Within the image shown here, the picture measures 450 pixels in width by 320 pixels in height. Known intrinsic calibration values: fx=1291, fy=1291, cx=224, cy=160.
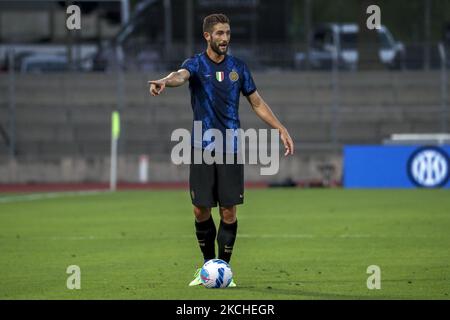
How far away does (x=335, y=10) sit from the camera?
60.8 m

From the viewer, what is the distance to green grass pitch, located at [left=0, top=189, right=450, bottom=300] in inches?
451

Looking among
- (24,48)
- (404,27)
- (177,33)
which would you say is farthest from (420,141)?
(404,27)

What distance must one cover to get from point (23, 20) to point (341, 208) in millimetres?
22591

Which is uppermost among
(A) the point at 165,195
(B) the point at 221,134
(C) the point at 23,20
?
(C) the point at 23,20

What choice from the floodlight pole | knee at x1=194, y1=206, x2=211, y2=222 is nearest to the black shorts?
knee at x1=194, y1=206, x2=211, y2=222

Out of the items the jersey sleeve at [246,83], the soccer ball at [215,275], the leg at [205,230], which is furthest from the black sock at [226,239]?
the jersey sleeve at [246,83]

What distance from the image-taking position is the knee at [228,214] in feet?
38.9

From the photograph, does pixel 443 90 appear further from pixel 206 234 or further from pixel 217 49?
pixel 217 49

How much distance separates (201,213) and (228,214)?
0.88 ft

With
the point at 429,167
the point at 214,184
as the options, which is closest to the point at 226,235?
the point at 214,184

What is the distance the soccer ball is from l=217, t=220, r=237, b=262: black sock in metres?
0.42

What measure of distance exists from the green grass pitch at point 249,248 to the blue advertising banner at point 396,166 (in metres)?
3.17

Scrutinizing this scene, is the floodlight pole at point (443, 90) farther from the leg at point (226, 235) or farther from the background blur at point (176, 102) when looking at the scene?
the leg at point (226, 235)
